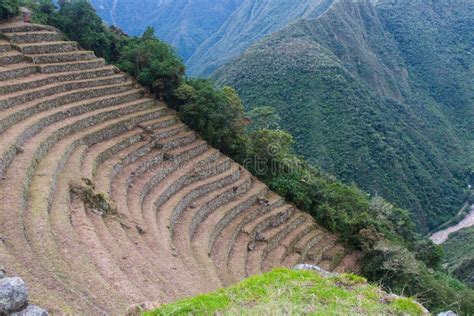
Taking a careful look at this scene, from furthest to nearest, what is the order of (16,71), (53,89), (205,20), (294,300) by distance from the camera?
(205,20) < (53,89) < (16,71) < (294,300)

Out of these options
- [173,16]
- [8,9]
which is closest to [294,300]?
[8,9]

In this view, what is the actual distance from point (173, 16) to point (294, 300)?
187336 mm

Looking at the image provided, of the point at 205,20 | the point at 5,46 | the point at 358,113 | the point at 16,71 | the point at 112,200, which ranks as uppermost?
the point at 205,20

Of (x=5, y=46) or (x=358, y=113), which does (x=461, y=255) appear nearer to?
(x=358, y=113)

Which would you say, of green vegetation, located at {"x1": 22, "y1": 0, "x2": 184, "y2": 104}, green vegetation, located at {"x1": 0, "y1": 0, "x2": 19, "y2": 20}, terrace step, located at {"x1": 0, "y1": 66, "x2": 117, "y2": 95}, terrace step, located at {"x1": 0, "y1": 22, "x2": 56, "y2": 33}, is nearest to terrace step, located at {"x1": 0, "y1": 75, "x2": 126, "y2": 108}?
terrace step, located at {"x1": 0, "y1": 66, "x2": 117, "y2": 95}

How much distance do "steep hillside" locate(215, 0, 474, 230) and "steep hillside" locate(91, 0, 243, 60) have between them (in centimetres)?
8603

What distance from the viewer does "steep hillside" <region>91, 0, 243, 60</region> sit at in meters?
164

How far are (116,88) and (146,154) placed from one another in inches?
178

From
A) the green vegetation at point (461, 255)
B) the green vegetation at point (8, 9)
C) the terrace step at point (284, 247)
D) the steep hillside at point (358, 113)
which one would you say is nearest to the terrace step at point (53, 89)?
the green vegetation at point (8, 9)

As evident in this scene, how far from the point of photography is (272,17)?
142500mm

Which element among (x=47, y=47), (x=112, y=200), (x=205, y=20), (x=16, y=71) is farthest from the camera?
(x=205, y=20)

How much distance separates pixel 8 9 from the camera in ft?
62.9

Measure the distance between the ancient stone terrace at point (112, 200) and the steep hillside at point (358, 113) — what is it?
102ft

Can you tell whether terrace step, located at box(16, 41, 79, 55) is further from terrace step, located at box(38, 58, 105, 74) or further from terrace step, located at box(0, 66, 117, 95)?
terrace step, located at box(0, 66, 117, 95)
